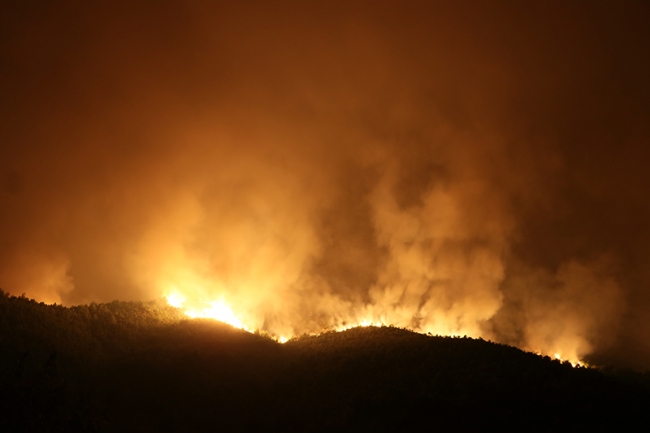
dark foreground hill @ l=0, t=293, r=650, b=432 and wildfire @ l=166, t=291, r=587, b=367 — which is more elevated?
wildfire @ l=166, t=291, r=587, b=367

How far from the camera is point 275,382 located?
53.6ft

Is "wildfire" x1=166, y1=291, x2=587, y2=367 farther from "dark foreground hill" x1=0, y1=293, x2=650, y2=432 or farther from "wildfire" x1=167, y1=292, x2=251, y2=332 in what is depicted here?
"dark foreground hill" x1=0, y1=293, x2=650, y2=432

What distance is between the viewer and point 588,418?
12.2m

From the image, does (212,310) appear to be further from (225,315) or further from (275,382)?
(275,382)

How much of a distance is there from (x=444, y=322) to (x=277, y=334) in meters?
9.11

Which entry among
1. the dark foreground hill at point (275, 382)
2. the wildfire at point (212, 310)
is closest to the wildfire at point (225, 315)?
the wildfire at point (212, 310)

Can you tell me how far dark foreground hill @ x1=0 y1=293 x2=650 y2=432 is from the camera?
12.1 meters

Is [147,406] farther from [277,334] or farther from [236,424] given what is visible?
[277,334]

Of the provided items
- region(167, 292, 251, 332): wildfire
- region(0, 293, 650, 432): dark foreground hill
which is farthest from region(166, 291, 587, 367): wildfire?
region(0, 293, 650, 432): dark foreground hill

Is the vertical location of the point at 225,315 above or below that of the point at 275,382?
above

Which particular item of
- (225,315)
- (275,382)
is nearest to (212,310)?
(225,315)

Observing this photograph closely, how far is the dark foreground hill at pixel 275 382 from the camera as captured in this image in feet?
39.8

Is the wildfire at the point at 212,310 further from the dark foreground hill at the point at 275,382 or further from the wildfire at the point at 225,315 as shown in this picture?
the dark foreground hill at the point at 275,382

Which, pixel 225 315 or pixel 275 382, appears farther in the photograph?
pixel 225 315
